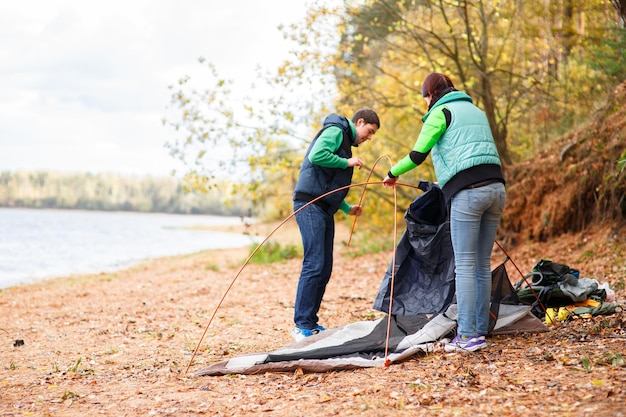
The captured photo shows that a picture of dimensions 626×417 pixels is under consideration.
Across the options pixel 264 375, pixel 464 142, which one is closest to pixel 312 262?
pixel 264 375

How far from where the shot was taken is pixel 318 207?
5270 millimetres

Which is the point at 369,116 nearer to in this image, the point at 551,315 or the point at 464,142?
the point at 464,142

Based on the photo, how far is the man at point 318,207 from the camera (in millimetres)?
5234

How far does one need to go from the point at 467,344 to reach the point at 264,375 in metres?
1.52

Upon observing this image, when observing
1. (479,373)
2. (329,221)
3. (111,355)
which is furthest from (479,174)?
(111,355)

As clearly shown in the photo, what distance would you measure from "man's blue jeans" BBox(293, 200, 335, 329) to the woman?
43.3 inches

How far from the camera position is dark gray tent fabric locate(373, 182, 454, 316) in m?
4.86

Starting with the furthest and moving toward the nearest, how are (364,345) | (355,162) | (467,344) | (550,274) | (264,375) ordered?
(550,274) < (355,162) < (364,345) < (264,375) < (467,344)

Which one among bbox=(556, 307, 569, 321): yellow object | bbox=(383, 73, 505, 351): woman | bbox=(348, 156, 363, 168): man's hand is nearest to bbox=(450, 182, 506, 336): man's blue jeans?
bbox=(383, 73, 505, 351): woman

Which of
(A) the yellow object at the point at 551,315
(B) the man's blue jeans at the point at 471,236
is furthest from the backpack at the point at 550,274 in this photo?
(B) the man's blue jeans at the point at 471,236

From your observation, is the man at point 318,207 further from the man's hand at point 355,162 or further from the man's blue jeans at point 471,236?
the man's blue jeans at point 471,236

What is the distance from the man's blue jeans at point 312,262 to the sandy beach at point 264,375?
51 centimetres

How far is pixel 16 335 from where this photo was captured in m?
6.83

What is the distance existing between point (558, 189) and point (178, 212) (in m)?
83.4
